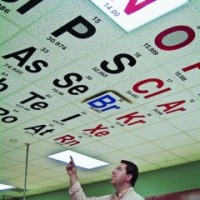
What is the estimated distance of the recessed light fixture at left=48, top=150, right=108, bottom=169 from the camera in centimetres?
660

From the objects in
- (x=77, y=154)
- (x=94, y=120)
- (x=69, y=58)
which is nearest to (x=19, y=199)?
(x=77, y=154)

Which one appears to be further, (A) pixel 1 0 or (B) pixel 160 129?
(B) pixel 160 129

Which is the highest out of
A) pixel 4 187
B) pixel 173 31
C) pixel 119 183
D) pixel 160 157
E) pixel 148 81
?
pixel 173 31

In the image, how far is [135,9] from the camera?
2.87 meters

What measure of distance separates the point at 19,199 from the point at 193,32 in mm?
9605

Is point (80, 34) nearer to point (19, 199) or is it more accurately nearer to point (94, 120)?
point (94, 120)

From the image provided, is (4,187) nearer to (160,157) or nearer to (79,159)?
(79,159)

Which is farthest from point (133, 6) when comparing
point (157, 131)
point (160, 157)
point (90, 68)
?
point (160, 157)

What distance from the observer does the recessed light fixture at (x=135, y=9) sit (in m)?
2.80

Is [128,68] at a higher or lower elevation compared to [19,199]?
higher

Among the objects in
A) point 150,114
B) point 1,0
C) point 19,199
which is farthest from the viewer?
point 19,199

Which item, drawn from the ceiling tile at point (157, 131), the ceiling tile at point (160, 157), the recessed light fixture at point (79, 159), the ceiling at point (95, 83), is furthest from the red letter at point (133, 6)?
the ceiling tile at point (160, 157)

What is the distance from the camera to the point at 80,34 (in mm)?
3146

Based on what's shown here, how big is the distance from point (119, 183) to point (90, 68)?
5.15 ft
